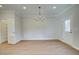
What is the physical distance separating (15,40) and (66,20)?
2.30 m

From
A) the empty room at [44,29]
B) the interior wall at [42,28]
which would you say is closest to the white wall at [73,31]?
the empty room at [44,29]

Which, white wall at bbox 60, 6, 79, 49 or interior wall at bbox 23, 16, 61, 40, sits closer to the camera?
white wall at bbox 60, 6, 79, 49

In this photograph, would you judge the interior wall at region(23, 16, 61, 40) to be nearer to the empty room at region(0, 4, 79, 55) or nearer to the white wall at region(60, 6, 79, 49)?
the empty room at region(0, 4, 79, 55)

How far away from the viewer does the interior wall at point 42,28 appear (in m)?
4.29

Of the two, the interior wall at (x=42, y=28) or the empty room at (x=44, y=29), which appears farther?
the interior wall at (x=42, y=28)

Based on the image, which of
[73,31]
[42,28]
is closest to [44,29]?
[42,28]

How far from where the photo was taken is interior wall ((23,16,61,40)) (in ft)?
14.1

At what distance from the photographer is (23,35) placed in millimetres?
4617

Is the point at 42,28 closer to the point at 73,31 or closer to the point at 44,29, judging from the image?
the point at 44,29

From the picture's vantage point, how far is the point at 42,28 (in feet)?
16.2

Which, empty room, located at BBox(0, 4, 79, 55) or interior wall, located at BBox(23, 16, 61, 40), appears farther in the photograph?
interior wall, located at BBox(23, 16, 61, 40)

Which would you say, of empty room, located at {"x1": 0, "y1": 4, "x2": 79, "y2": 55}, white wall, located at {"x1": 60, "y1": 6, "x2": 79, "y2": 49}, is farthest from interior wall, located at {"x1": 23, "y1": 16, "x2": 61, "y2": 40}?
white wall, located at {"x1": 60, "y1": 6, "x2": 79, "y2": 49}

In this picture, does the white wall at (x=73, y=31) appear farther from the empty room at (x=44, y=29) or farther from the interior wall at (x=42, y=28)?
the interior wall at (x=42, y=28)
